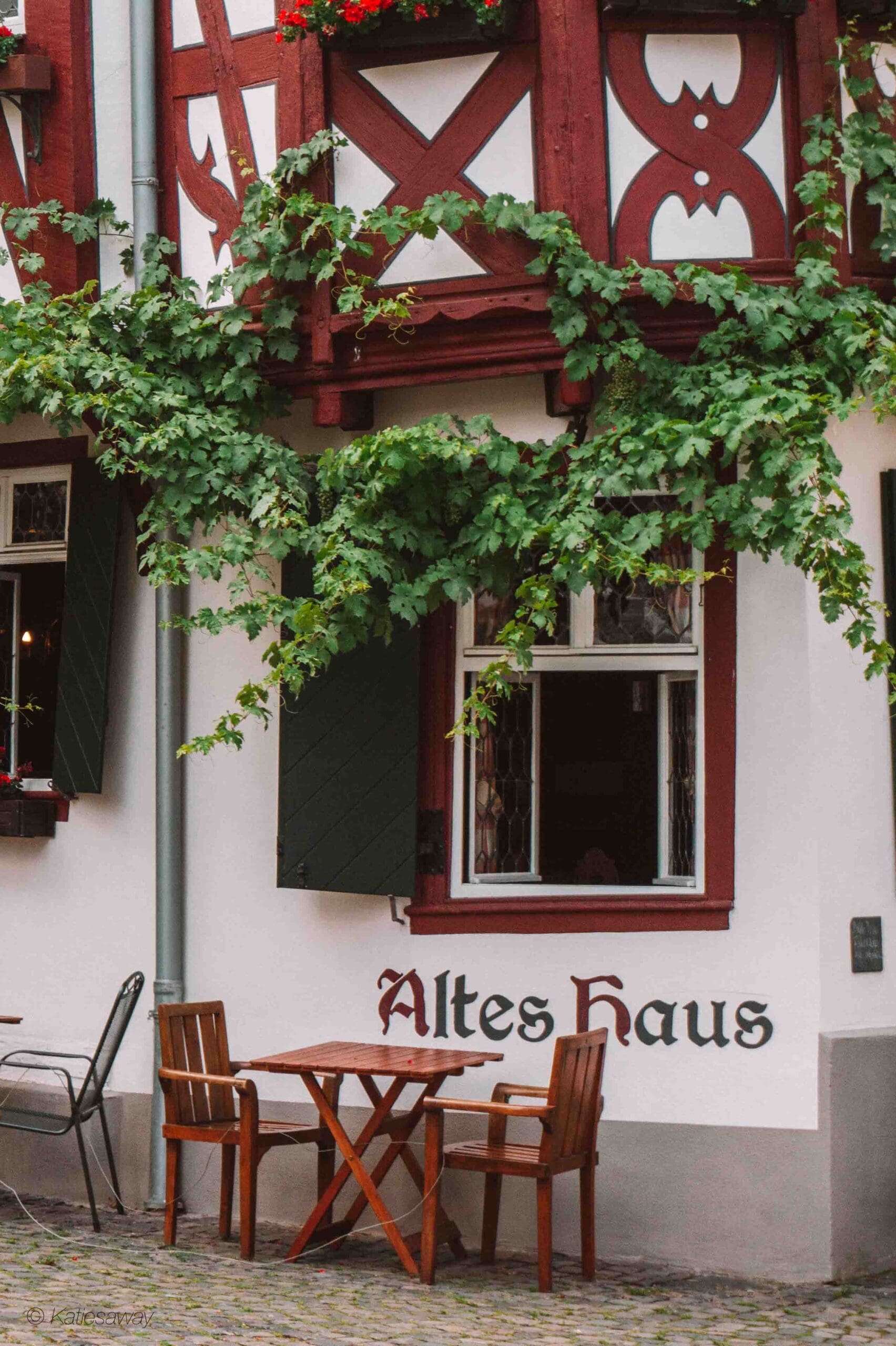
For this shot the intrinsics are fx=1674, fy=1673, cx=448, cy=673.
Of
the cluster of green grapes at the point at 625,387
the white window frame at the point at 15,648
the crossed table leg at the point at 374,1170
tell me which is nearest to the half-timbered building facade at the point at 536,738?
the cluster of green grapes at the point at 625,387

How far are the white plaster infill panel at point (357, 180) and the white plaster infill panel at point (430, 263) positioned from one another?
27 centimetres

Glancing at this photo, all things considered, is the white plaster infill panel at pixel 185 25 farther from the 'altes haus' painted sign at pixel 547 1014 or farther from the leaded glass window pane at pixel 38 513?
the 'altes haus' painted sign at pixel 547 1014

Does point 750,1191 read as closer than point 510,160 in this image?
Yes

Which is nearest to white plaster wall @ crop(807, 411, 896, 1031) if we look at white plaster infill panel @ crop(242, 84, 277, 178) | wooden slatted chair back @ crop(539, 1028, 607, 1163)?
wooden slatted chair back @ crop(539, 1028, 607, 1163)

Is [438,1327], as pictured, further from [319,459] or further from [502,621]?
[319,459]

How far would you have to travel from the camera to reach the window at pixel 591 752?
748cm

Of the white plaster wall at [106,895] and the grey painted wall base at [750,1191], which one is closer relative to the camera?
the grey painted wall base at [750,1191]

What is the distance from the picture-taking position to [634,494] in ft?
24.6

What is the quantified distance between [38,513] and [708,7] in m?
4.22

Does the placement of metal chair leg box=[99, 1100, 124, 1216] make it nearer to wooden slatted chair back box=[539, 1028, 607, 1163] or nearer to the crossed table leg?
the crossed table leg

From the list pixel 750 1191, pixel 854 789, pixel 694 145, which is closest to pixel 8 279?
pixel 694 145

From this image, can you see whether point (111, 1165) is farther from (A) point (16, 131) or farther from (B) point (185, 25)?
(B) point (185, 25)

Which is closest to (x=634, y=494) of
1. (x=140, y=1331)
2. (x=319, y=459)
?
(x=319, y=459)

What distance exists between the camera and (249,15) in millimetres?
7672
